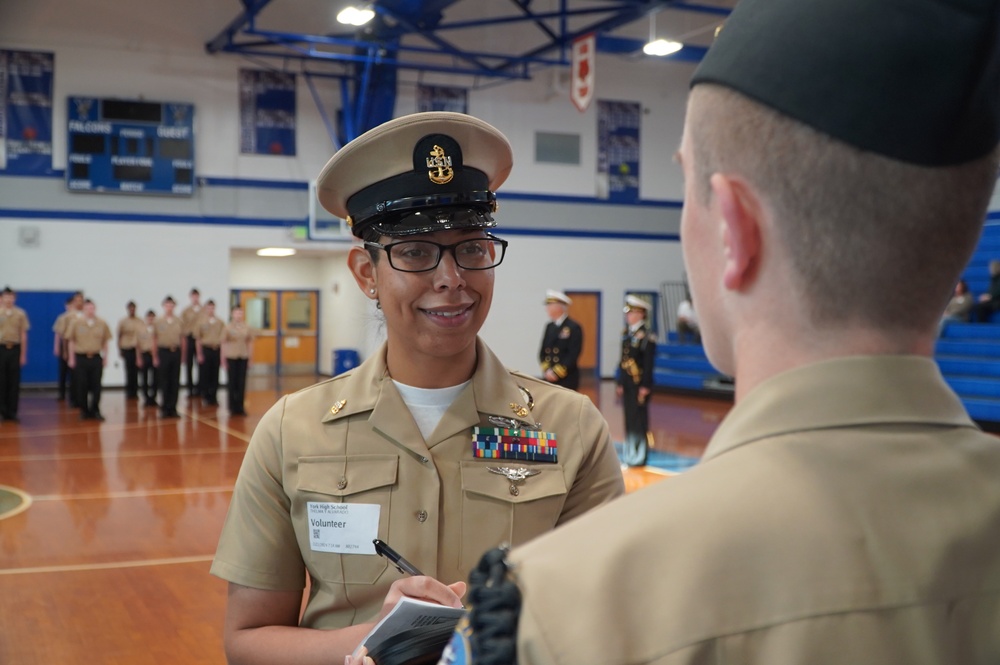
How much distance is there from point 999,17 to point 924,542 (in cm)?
38

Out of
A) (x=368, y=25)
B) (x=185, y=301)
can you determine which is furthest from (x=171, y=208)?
(x=368, y=25)

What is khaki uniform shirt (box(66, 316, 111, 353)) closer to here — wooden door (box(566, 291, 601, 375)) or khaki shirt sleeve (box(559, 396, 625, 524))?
wooden door (box(566, 291, 601, 375))

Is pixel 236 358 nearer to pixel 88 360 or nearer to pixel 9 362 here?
pixel 88 360

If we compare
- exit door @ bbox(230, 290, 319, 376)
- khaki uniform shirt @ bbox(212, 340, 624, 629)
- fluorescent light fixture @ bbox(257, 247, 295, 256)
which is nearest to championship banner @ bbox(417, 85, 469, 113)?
fluorescent light fixture @ bbox(257, 247, 295, 256)

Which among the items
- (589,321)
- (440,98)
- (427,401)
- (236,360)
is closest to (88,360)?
(236,360)

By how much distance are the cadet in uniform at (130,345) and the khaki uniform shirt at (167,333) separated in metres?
1.63

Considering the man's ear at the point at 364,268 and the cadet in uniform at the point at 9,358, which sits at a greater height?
the man's ear at the point at 364,268

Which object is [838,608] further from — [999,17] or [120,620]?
[120,620]

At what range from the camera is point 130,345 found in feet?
49.4

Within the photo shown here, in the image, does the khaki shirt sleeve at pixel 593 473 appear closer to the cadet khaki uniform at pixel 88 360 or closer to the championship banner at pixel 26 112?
the cadet khaki uniform at pixel 88 360

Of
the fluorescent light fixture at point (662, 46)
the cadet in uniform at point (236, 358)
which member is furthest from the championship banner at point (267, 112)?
the fluorescent light fixture at point (662, 46)

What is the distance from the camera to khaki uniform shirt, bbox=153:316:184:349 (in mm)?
13117

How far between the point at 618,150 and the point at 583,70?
16.6ft

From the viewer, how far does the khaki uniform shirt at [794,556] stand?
0.59m
